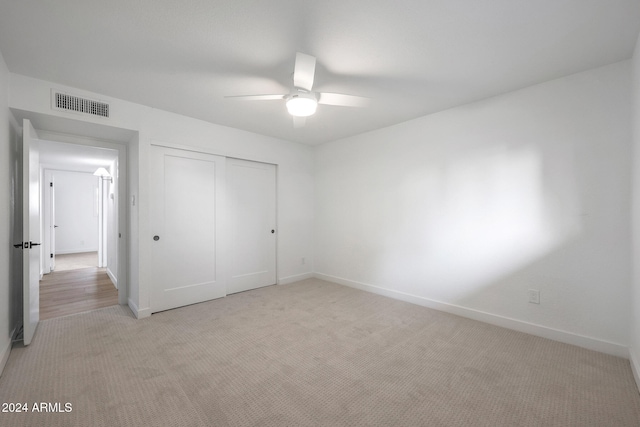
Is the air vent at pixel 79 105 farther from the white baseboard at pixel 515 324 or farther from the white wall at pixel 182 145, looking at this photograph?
the white baseboard at pixel 515 324

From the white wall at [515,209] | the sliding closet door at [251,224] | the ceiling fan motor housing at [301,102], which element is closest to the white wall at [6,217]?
the sliding closet door at [251,224]

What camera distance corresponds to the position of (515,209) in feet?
9.01

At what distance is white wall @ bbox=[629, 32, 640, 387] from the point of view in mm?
1911

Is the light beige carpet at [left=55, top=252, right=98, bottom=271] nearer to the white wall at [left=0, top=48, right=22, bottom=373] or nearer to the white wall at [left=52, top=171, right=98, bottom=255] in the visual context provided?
the white wall at [left=52, top=171, right=98, bottom=255]

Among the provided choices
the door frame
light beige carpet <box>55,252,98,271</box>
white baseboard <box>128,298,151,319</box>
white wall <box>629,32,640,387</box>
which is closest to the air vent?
the door frame

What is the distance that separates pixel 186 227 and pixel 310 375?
248 cm

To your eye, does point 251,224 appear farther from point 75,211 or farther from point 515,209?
point 75,211

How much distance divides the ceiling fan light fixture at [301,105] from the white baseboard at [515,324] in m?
2.71

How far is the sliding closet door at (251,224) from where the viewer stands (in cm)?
400

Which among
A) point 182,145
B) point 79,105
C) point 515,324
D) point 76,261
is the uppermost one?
point 79,105

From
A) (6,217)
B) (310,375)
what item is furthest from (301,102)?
(6,217)

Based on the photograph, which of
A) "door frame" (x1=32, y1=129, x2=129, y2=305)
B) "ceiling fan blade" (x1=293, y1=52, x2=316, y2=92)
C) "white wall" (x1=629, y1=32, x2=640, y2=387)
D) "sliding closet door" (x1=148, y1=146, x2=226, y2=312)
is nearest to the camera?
"ceiling fan blade" (x1=293, y1=52, x2=316, y2=92)

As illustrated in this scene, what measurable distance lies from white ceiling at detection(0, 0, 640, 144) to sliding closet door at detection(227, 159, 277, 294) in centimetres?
145

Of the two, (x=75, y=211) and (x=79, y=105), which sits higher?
→ (x=79, y=105)
